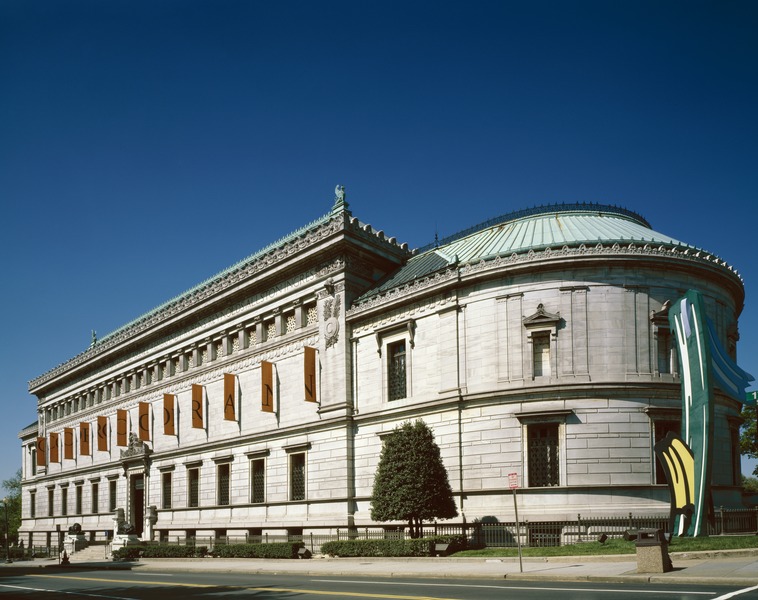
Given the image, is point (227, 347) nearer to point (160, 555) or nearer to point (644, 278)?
point (160, 555)

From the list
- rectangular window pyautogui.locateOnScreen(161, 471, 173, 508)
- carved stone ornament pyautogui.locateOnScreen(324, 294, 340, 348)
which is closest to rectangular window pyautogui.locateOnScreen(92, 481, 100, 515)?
rectangular window pyautogui.locateOnScreen(161, 471, 173, 508)

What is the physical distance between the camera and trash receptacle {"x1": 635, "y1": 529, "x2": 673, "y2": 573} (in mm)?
19531

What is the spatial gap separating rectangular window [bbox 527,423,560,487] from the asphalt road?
10.9 m

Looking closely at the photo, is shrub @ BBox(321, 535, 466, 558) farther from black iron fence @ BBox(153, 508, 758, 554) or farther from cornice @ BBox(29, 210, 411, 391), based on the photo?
cornice @ BBox(29, 210, 411, 391)

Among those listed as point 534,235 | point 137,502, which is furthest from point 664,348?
point 137,502

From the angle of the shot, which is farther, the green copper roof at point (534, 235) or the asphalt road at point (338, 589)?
the green copper roof at point (534, 235)

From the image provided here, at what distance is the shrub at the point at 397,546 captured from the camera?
30.0 metres

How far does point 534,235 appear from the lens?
37.1 metres

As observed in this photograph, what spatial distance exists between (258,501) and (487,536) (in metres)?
18.4

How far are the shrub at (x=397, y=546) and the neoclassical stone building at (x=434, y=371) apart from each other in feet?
9.55

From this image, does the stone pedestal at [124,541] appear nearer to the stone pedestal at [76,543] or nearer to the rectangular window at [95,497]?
the stone pedestal at [76,543]

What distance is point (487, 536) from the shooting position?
32.0 m

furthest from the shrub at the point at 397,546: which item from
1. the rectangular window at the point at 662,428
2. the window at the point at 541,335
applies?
the rectangular window at the point at 662,428

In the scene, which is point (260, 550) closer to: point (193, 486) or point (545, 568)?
point (193, 486)
